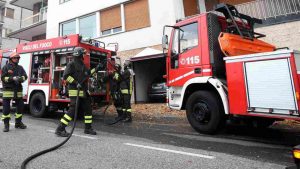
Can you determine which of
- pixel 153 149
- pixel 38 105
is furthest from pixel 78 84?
pixel 38 105

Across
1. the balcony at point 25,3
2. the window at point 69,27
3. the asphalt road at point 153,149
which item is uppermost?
the balcony at point 25,3

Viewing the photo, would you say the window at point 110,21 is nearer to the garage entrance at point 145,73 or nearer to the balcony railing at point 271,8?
the garage entrance at point 145,73

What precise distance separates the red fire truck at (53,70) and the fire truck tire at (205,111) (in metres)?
3.62

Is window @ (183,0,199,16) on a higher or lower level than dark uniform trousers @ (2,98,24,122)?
higher

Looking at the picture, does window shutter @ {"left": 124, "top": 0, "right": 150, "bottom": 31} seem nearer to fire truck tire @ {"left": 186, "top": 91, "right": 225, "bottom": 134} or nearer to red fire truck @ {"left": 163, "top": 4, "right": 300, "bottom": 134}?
red fire truck @ {"left": 163, "top": 4, "right": 300, "bottom": 134}

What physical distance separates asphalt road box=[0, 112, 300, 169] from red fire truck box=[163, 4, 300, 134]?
51 cm

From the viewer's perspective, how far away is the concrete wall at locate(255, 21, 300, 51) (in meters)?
10.4

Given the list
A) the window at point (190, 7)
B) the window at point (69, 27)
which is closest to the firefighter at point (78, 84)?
the window at point (190, 7)

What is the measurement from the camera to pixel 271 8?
11.5 m

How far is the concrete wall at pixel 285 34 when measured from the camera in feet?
34.0

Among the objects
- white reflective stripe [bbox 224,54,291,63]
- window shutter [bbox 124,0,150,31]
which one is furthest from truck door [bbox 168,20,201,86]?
window shutter [bbox 124,0,150,31]

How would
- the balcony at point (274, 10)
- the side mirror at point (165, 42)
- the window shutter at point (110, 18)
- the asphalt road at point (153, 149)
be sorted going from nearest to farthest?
the asphalt road at point (153, 149) → the side mirror at point (165, 42) → the balcony at point (274, 10) → the window shutter at point (110, 18)

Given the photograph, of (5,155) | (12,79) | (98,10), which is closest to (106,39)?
(98,10)

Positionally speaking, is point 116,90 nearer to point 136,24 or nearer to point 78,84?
point 78,84
